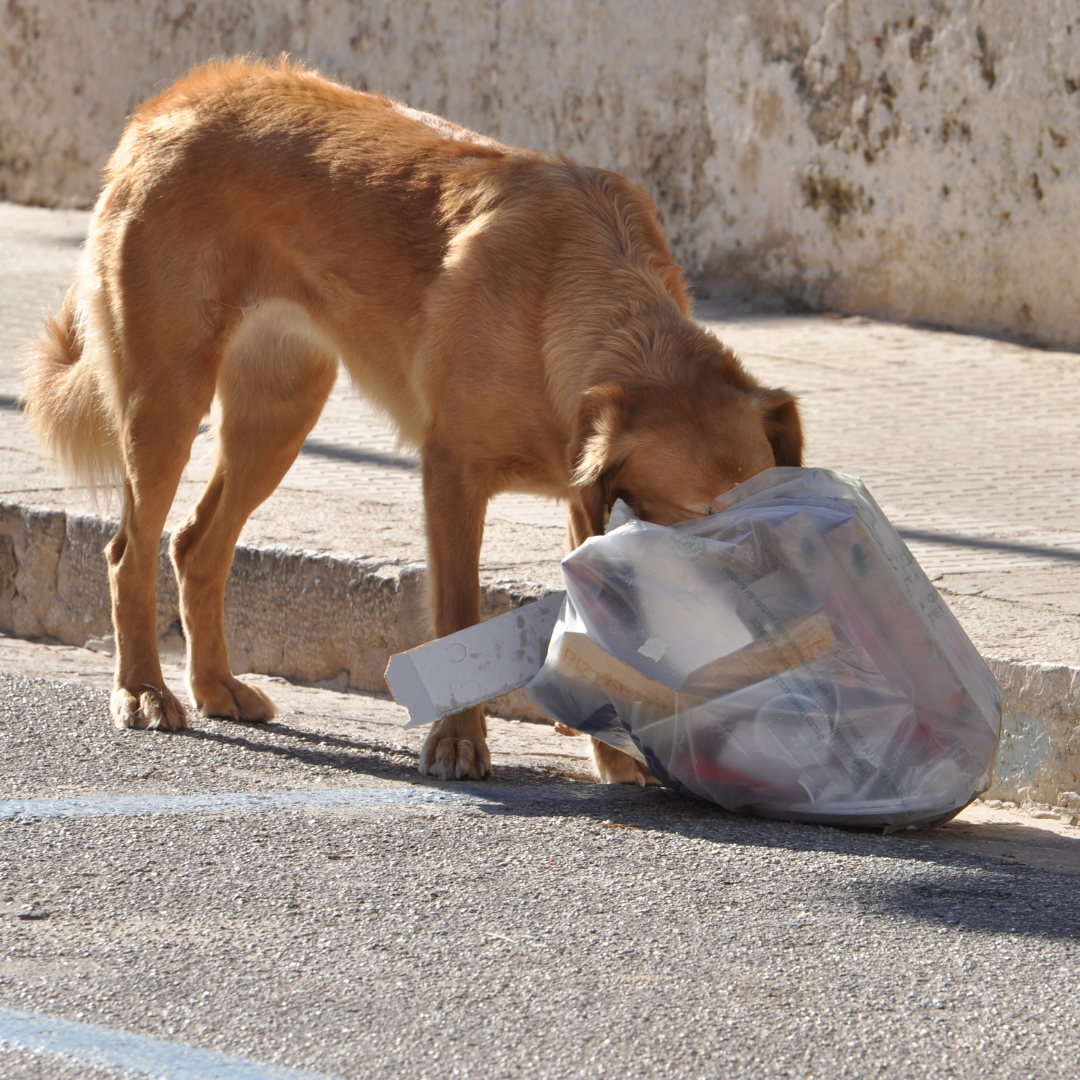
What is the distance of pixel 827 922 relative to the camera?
2.92 meters

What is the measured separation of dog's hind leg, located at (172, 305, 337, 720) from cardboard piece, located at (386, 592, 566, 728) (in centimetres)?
114

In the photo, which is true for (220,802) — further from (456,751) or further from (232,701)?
(232,701)

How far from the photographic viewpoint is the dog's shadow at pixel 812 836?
9.93 feet

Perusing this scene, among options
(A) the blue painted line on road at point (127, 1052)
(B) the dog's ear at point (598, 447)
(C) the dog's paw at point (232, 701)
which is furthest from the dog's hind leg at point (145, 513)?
(A) the blue painted line on road at point (127, 1052)

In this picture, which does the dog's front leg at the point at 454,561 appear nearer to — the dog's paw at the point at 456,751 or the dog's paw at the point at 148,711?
the dog's paw at the point at 456,751

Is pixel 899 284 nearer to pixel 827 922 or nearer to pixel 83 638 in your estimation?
pixel 83 638

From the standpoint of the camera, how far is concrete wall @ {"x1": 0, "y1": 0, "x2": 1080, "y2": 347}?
971 centimetres

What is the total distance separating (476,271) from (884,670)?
1473mm

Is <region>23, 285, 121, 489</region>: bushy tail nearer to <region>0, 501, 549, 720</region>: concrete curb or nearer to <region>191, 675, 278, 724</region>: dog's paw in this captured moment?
<region>0, 501, 549, 720</region>: concrete curb

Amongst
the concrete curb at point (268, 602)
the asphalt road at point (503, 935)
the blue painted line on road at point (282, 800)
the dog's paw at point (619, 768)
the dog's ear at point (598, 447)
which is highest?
the dog's ear at point (598, 447)

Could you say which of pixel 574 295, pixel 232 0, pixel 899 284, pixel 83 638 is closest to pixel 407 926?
pixel 574 295

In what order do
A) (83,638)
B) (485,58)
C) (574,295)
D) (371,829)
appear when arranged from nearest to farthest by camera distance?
1. (371,829)
2. (574,295)
3. (83,638)
4. (485,58)

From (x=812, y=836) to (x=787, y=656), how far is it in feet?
1.28

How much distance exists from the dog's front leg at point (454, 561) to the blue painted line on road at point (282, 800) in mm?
143
